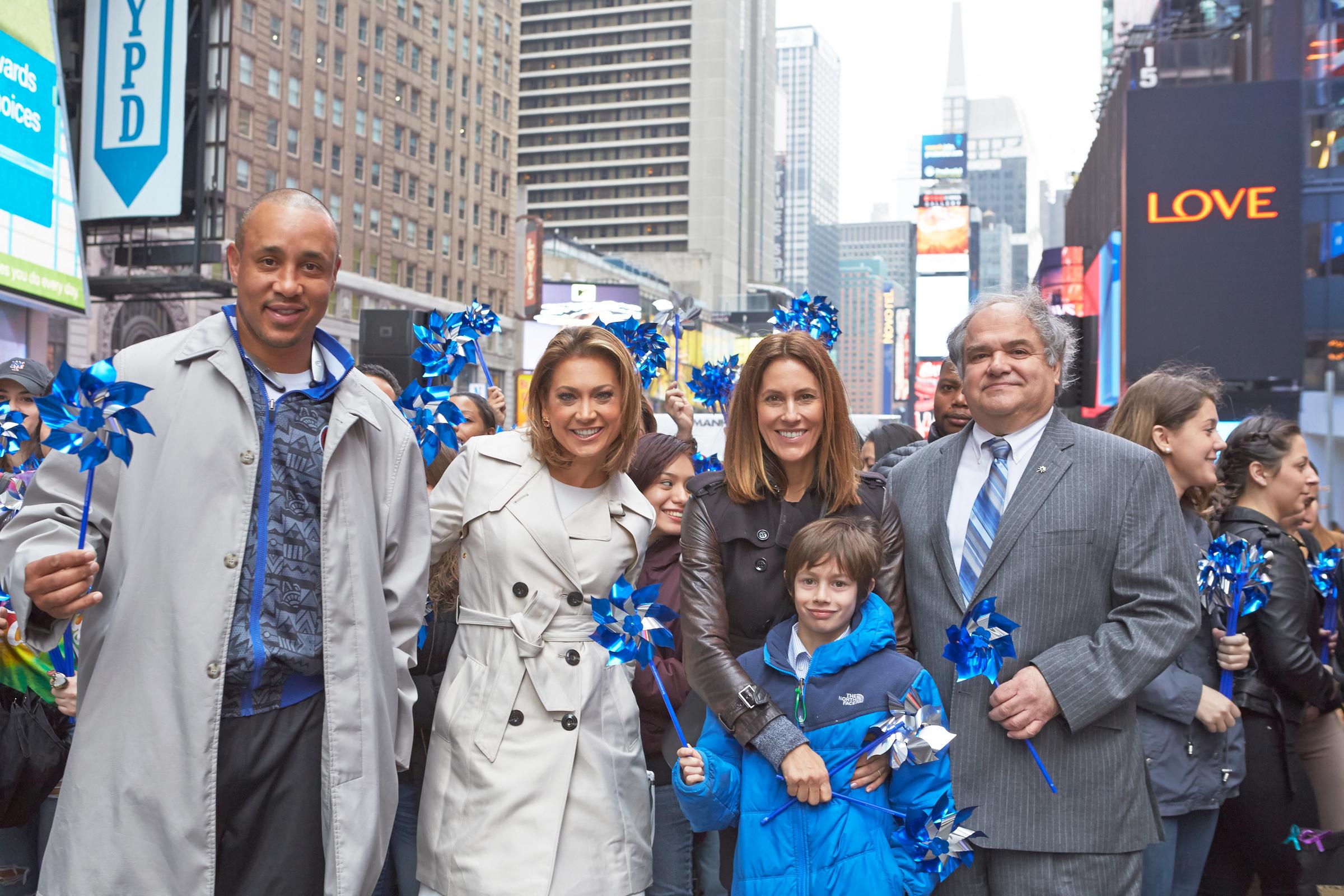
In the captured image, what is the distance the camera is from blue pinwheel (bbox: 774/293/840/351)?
4.96m

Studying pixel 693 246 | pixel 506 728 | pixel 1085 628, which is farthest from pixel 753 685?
pixel 693 246

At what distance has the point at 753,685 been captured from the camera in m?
2.89

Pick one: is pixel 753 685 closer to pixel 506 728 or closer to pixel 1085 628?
pixel 506 728

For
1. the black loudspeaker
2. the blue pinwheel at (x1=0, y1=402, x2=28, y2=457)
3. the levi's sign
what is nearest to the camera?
the blue pinwheel at (x1=0, y1=402, x2=28, y2=457)

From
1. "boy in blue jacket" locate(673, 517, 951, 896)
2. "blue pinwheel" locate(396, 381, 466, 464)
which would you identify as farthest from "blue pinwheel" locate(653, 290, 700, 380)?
"boy in blue jacket" locate(673, 517, 951, 896)

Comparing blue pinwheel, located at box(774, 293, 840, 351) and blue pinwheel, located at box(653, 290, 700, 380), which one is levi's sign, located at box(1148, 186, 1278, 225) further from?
blue pinwheel, located at box(774, 293, 840, 351)

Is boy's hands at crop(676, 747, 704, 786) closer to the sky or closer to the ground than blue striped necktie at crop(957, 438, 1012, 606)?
closer to the ground

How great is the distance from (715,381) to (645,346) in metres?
0.60

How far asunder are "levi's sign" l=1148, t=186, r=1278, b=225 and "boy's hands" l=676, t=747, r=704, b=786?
85.3ft

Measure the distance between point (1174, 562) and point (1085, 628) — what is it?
0.93 feet

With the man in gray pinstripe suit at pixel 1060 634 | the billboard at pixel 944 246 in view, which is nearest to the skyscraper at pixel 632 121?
the billboard at pixel 944 246

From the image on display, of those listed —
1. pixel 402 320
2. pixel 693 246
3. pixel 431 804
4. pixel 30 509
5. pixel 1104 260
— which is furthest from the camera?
pixel 693 246

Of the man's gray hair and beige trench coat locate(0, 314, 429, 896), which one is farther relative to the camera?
the man's gray hair

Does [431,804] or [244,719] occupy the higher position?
[244,719]
